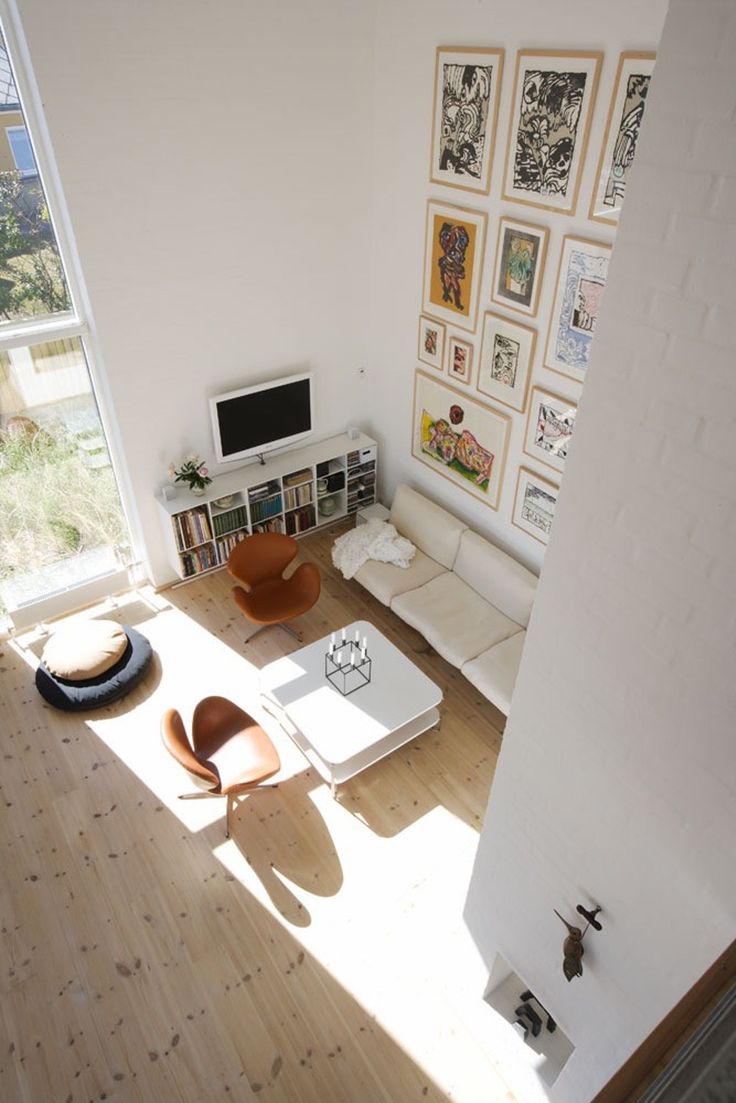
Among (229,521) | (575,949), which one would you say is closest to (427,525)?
(229,521)

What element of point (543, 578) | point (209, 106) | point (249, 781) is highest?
point (209, 106)

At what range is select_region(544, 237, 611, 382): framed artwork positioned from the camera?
4.05 m

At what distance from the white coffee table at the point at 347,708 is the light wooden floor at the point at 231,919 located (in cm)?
22

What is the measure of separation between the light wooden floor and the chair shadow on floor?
12 millimetres

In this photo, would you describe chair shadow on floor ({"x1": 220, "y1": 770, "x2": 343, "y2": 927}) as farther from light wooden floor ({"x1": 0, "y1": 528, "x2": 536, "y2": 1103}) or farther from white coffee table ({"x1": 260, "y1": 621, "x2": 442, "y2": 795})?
white coffee table ({"x1": 260, "y1": 621, "x2": 442, "y2": 795})

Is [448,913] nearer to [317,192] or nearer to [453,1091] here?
[453,1091]

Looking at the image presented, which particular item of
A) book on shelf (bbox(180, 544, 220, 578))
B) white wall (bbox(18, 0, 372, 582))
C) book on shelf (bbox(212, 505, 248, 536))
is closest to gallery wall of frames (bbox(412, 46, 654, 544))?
white wall (bbox(18, 0, 372, 582))

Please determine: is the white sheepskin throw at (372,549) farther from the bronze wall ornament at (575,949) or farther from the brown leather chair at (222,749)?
the bronze wall ornament at (575,949)

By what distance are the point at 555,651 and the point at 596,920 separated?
1.06 m

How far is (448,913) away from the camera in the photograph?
403 centimetres

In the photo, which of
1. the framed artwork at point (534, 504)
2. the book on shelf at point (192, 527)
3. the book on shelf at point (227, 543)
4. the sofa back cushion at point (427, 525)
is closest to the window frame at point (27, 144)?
the book on shelf at point (192, 527)

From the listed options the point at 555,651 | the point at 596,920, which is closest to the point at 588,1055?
the point at 596,920

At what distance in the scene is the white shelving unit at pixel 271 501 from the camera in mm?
5715

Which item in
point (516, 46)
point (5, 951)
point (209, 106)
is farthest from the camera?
point (209, 106)
